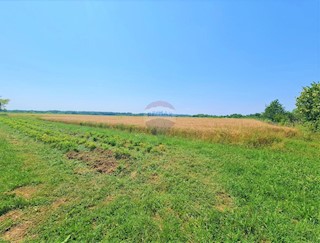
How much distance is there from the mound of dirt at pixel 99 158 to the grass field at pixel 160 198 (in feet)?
0.15

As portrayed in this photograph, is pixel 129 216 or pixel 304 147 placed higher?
pixel 304 147

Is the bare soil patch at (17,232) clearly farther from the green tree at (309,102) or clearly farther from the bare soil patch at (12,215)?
the green tree at (309,102)

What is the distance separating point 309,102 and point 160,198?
31457 millimetres

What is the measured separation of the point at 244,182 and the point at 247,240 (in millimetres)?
2562

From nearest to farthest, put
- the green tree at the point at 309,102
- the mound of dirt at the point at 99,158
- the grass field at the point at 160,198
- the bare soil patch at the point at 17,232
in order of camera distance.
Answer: the bare soil patch at the point at 17,232
the grass field at the point at 160,198
the mound of dirt at the point at 99,158
the green tree at the point at 309,102

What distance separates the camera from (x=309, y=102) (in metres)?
27.0

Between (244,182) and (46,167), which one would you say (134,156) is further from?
(244,182)

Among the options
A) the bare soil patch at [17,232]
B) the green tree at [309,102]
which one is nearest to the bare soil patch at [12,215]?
the bare soil patch at [17,232]

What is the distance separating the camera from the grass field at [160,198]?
3.52 metres

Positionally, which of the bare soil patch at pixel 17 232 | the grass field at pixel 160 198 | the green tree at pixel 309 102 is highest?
the green tree at pixel 309 102

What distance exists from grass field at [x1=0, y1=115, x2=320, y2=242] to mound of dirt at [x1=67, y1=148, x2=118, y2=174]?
0.15ft

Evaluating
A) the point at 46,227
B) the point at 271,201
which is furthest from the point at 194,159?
the point at 46,227

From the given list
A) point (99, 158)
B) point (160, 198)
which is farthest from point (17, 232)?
Answer: point (99, 158)

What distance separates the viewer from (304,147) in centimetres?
1067
